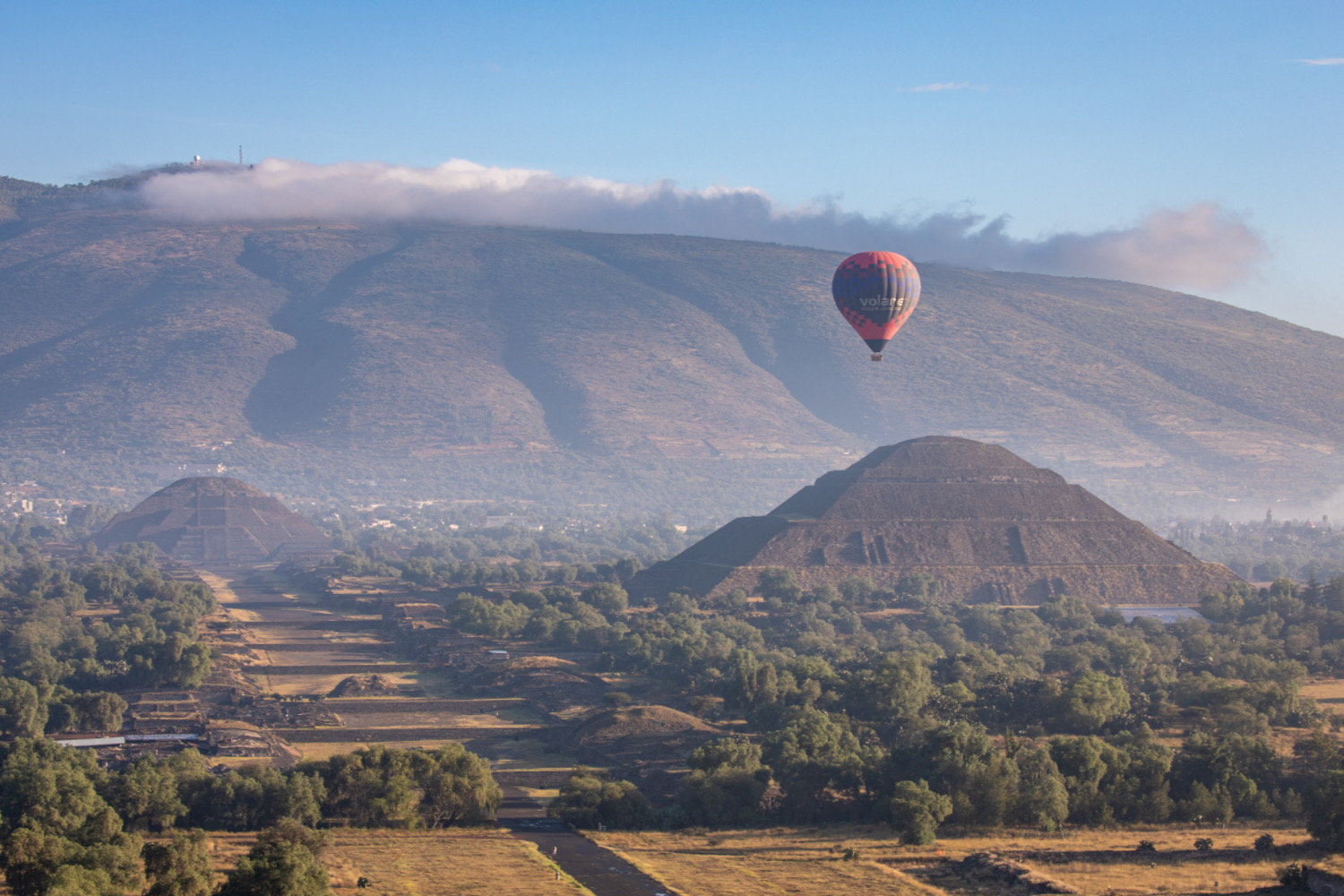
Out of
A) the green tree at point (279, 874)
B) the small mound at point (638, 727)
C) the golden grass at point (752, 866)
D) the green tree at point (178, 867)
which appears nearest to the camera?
the green tree at point (279, 874)

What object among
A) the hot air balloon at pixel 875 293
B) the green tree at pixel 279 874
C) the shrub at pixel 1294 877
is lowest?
the shrub at pixel 1294 877

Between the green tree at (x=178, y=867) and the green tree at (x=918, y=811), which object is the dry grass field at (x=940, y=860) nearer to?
the green tree at (x=918, y=811)

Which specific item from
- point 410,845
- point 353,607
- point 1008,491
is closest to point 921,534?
point 1008,491

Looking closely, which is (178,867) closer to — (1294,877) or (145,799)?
(145,799)

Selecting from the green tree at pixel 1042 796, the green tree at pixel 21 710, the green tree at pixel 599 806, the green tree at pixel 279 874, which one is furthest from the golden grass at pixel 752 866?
the green tree at pixel 21 710

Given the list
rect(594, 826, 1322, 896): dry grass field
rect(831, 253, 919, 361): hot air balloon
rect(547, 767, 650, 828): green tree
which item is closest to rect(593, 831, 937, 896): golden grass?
rect(594, 826, 1322, 896): dry grass field
